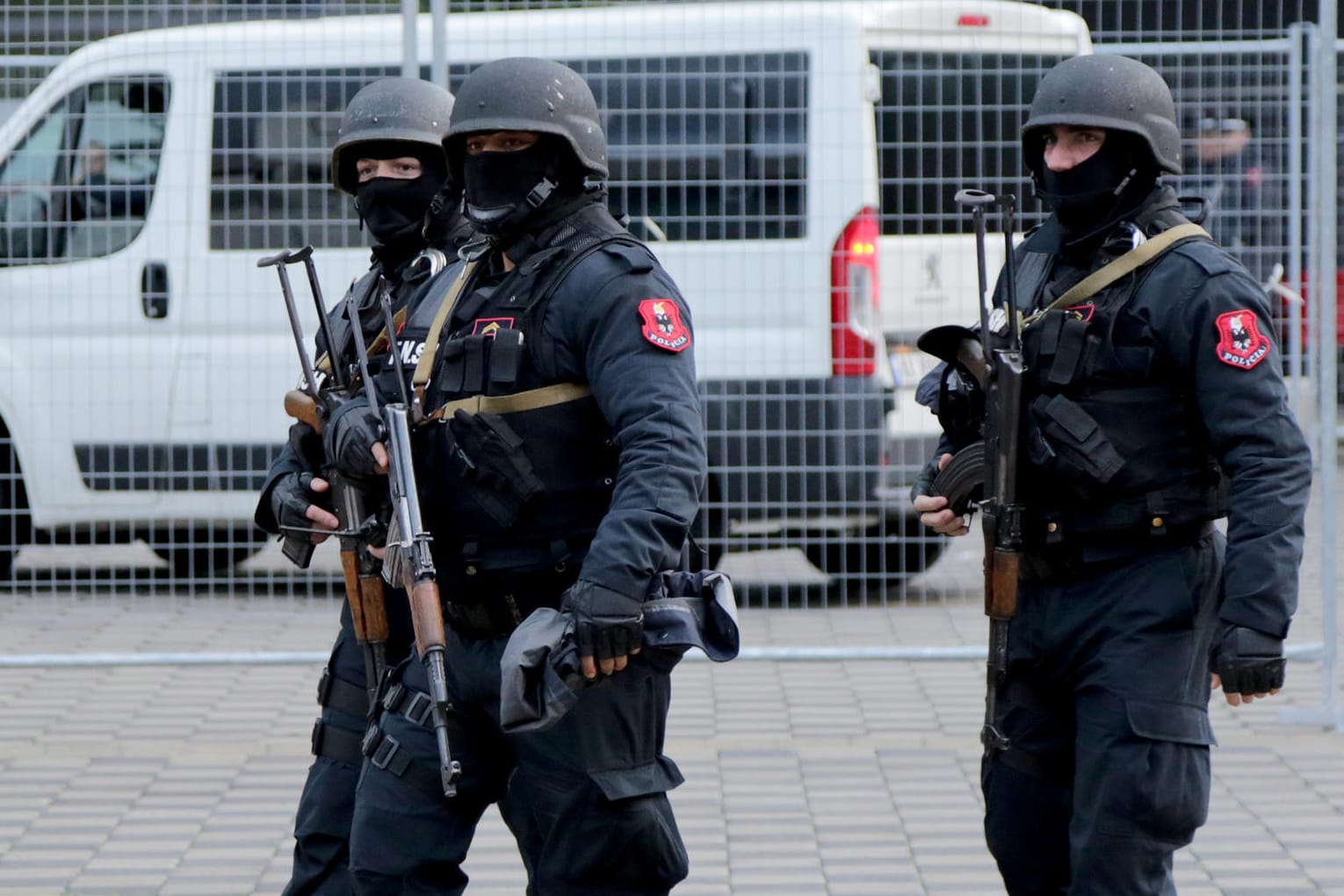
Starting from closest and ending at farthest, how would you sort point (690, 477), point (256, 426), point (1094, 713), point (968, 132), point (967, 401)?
1. point (690, 477)
2. point (1094, 713)
3. point (967, 401)
4. point (968, 132)
5. point (256, 426)

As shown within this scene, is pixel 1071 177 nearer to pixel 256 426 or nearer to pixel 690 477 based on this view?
pixel 690 477

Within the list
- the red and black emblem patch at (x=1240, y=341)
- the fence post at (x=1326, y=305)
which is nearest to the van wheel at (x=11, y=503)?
the fence post at (x=1326, y=305)

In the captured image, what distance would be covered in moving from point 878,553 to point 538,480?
15.6ft

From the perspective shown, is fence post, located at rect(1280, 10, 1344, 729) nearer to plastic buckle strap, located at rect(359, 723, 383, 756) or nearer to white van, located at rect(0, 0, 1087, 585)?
white van, located at rect(0, 0, 1087, 585)

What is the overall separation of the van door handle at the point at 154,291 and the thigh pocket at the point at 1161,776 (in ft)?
19.4

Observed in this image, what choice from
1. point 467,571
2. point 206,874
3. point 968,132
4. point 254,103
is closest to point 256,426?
point 254,103

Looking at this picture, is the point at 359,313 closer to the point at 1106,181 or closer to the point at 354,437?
the point at 354,437

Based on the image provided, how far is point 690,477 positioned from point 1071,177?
101 centimetres

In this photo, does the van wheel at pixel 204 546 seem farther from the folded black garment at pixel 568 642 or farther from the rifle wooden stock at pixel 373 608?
the folded black garment at pixel 568 642

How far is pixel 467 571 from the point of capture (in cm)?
393

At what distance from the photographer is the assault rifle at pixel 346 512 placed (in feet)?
13.8

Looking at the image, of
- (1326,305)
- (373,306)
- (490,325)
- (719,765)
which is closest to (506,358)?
(490,325)

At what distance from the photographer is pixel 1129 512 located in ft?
13.0

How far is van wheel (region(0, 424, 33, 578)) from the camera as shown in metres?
8.86
